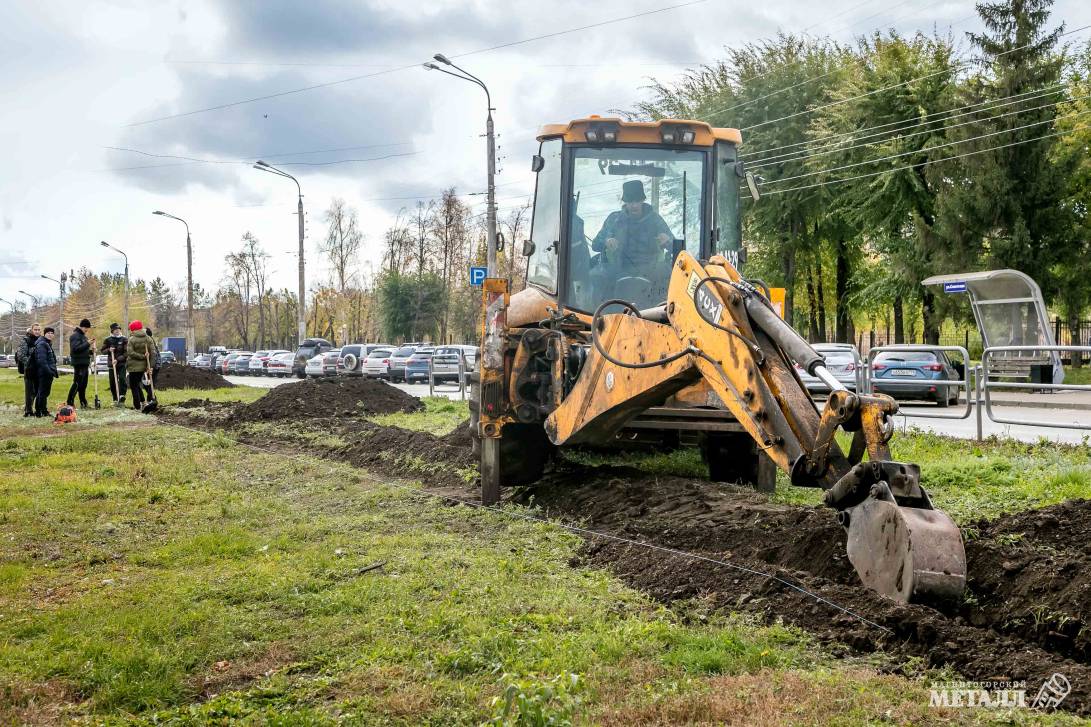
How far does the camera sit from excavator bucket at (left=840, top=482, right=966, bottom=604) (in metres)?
4.57

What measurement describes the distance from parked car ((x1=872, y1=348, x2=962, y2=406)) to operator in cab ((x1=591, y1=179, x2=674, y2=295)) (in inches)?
396

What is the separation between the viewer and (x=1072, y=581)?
4.96 m

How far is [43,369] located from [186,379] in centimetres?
1526

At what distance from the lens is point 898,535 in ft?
15.3

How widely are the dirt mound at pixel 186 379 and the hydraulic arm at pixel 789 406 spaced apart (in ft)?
98.0

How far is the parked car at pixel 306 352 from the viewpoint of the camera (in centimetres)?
4988

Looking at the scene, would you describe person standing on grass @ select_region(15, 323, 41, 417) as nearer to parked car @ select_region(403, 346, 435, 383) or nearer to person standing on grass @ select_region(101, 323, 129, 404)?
person standing on grass @ select_region(101, 323, 129, 404)

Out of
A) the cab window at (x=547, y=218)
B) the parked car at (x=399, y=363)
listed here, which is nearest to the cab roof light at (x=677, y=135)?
the cab window at (x=547, y=218)

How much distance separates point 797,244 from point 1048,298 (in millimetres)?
9053

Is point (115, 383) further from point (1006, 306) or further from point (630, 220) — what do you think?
point (1006, 306)

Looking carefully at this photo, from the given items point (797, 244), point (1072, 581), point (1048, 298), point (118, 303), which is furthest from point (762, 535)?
point (118, 303)

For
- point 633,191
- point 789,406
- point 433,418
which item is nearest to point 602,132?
point 633,191

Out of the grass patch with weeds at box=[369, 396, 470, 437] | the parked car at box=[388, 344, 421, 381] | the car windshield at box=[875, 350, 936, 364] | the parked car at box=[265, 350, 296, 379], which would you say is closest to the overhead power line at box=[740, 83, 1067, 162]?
the car windshield at box=[875, 350, 936, 364]

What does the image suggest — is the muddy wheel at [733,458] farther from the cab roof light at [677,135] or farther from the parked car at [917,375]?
the parked car at [917,375]
